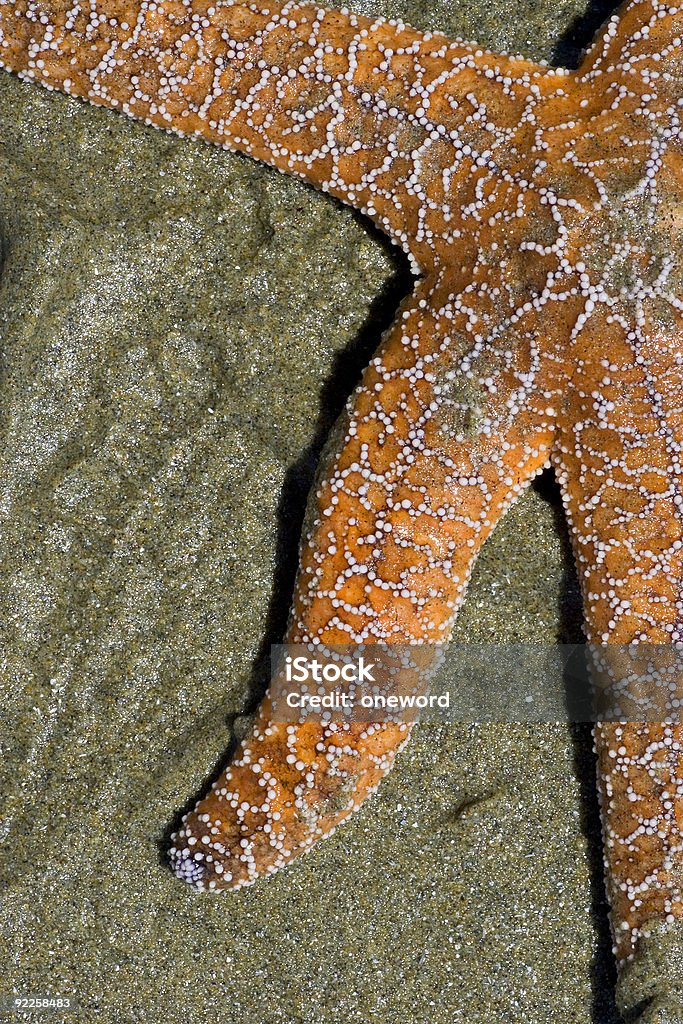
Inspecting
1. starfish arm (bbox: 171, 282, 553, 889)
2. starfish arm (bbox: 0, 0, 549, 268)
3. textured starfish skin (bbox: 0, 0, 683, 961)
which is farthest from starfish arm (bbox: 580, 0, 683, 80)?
starfish arm (bbox: 171, 282, 553, 889)

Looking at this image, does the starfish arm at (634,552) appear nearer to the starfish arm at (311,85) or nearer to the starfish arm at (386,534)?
the starfish arm at (386,534)

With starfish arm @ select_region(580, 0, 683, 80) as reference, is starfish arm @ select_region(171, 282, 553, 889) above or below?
below

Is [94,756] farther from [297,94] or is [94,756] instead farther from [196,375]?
[297,94]
